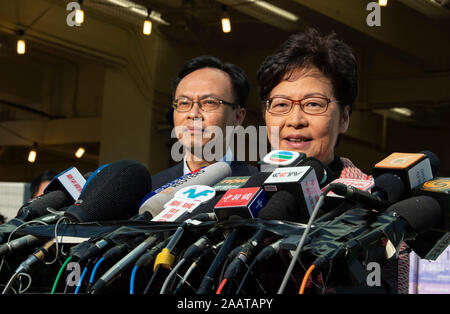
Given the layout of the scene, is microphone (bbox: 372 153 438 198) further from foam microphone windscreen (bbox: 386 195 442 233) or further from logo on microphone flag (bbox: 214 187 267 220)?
logo on microphone flag (bbox: 214 187 267 220)

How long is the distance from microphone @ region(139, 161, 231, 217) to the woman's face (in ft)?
0.49

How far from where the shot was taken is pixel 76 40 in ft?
26.0

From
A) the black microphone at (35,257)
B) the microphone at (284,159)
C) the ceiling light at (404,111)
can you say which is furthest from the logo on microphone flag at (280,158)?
the ceiling light at (404,111)

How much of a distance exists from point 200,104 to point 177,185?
592 millimetres

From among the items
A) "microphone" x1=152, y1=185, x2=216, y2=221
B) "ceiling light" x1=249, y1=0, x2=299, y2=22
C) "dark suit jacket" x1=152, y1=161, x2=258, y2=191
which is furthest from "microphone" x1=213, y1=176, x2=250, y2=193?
"ceiling light" x1=249, y1=0, x2=299, y2=22

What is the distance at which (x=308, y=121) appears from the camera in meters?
1.60

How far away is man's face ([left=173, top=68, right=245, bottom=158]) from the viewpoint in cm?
209

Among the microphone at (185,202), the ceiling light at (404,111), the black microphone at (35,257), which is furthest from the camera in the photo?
the ceiling light at (404,111)

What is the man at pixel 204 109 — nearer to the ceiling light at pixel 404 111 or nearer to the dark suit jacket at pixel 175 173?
the dark suit jacket at pixel 175 173

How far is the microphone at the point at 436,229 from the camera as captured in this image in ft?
3.99

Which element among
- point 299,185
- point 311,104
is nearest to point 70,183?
point 311,104
